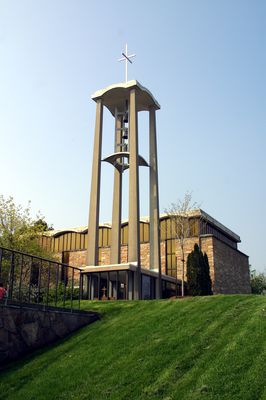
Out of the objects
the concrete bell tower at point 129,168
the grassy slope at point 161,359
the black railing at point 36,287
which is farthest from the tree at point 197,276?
the grassy slope at point 161,359

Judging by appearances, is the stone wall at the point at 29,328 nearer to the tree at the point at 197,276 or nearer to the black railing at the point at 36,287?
the black railing at the point at 36,287

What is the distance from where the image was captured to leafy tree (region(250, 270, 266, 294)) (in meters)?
60.5

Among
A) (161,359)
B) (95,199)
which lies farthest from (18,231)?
(161,359)

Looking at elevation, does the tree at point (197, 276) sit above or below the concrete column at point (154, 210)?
below

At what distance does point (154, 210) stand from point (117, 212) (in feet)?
9.87

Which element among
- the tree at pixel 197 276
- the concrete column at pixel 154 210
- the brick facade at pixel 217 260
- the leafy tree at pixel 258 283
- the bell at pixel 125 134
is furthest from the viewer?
the leafy tree at pixel 258 283

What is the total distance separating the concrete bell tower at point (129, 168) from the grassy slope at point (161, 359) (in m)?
14.0

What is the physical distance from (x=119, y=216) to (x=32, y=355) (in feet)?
69.3

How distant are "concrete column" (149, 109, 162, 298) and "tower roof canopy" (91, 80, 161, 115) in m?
0.87

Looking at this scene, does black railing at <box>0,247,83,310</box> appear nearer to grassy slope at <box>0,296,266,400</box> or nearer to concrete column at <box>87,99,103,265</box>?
grassy slope at <box>0,296,266,400</box>

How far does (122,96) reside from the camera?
36.3m

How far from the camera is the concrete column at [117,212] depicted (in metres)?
34.0

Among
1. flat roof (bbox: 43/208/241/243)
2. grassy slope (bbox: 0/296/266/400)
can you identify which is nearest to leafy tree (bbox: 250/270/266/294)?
flat roof (bbox: 43/208/241/243)

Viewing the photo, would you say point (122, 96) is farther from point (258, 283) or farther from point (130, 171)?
point (258, 283)
